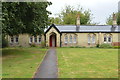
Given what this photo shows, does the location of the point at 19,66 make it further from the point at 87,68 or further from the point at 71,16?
the point at 71,16

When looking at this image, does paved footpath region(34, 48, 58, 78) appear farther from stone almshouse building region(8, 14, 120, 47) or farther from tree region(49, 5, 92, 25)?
tree region(49, 5, 92, 25)

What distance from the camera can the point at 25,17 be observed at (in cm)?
2619

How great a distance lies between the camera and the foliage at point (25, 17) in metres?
22.0

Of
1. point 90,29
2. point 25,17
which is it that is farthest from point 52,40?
point 25,17

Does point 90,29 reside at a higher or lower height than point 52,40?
higher

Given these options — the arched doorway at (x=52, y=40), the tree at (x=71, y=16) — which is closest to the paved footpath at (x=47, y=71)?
the arched doorway at (x=52, y=40)

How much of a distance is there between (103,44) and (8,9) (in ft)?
92.8

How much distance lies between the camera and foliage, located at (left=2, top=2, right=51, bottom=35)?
72.0 feet

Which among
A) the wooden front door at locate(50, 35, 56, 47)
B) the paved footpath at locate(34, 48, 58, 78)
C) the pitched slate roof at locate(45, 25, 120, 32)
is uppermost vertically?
the pitched slate roof at locate(45, 25, 120, 32)

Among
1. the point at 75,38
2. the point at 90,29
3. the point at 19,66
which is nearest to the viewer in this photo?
the point at 19,66

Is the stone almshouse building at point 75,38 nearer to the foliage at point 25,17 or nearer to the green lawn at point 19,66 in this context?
the foliage at point 25,17

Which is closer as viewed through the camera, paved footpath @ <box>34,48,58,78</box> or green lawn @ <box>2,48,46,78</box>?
paved footpath @ <box>34,48,58,78</box>

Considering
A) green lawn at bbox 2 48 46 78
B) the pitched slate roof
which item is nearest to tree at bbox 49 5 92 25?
the pitched slate roof

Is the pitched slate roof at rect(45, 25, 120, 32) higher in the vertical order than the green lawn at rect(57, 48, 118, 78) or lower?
higher
